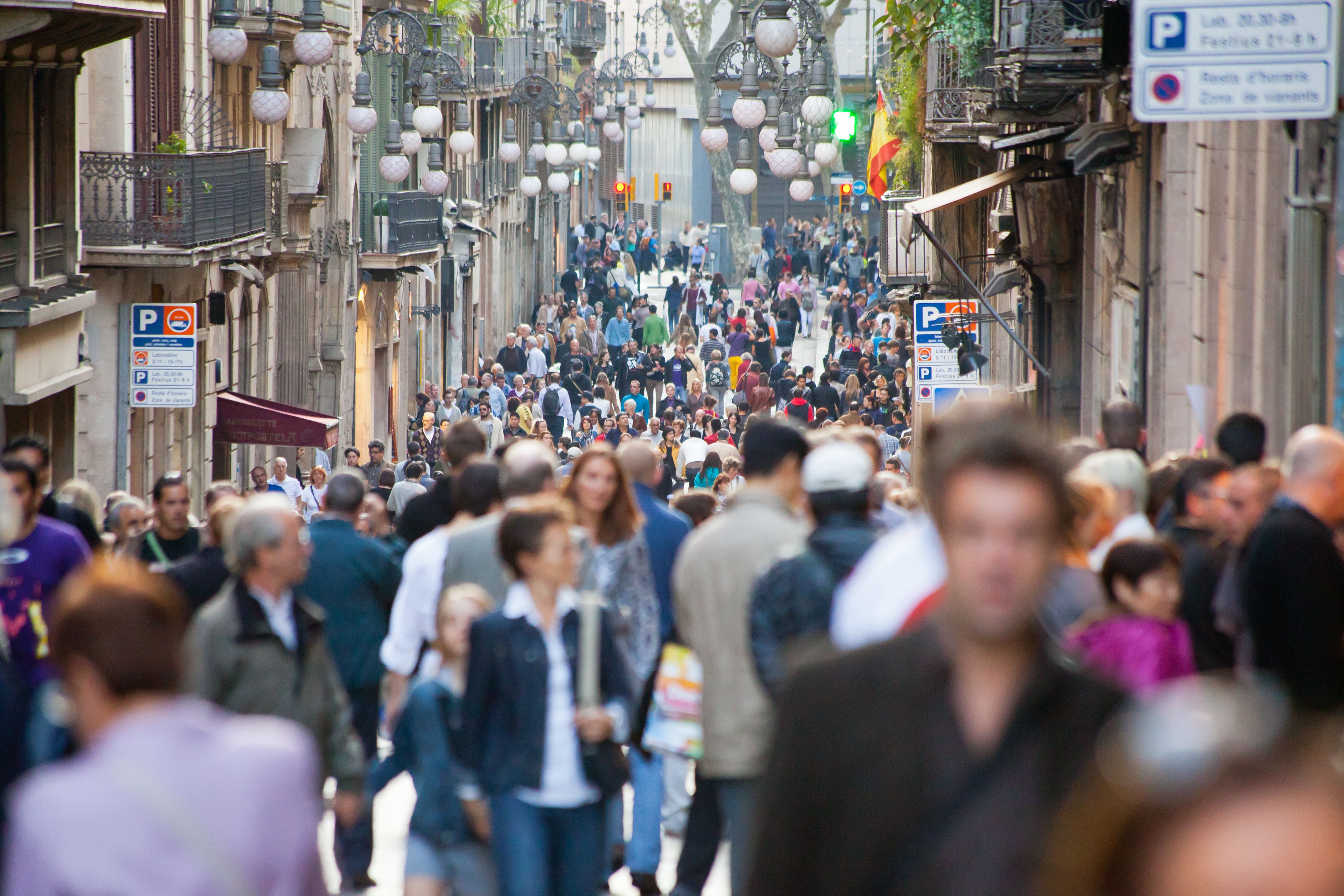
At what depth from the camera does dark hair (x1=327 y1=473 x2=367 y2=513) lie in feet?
25.5

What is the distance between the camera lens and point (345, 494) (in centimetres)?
776

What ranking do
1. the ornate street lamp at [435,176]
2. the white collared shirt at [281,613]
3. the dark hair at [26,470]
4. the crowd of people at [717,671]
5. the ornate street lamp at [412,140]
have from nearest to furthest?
the crowd of people at [717,671] < the white collared shirt at [281,613] < the dark hair at [26,470] < the ornate street lamp at [412,140] < the ornate street lamp at [435,176]

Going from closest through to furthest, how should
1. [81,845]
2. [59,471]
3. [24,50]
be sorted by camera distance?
[81,845], [24,50], [59,471]

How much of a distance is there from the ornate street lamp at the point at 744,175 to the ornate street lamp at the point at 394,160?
20.9 feet

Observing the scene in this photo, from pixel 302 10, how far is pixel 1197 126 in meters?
16.6

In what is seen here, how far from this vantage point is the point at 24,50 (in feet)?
61.0

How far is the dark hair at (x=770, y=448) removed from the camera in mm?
6180

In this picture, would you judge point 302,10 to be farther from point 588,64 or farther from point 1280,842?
point 588,64

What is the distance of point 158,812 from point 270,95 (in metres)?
22.5

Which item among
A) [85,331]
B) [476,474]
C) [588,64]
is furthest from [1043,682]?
[588,64]

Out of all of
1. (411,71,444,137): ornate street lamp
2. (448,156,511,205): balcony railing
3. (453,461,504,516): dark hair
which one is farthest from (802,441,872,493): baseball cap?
(448,156,511,205): balcony railing

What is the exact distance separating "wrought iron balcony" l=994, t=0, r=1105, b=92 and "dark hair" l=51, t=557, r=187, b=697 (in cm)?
1224

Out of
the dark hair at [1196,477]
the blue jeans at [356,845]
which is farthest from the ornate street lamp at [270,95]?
the dark hair at [1196,477]

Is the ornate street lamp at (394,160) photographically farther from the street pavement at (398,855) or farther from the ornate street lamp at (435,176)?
the street pavement at (398,855)
